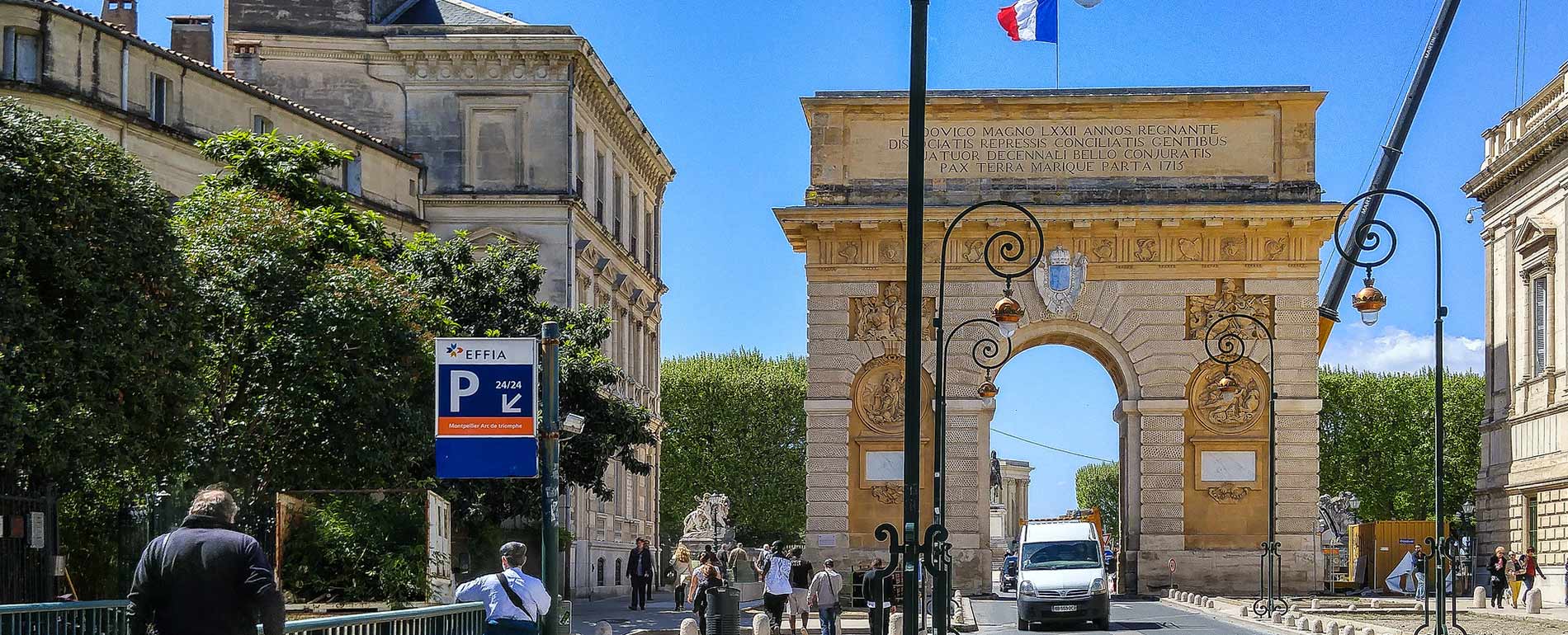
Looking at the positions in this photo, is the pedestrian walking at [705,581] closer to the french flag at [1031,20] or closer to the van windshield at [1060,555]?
the van windshield at [1060,555]

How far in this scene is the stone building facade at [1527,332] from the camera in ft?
158

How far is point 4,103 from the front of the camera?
2055cm

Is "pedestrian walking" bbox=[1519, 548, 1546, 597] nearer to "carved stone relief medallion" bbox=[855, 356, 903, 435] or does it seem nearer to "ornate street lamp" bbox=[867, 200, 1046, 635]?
"ornate street lamp" bbox=[867, 200, 1046, 635]

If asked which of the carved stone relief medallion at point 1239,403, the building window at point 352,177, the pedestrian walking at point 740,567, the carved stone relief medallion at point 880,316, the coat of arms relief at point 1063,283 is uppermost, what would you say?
the building window at point 352,177

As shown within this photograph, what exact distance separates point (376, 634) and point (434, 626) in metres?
1.05

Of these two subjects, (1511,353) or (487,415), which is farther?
(1511,353)

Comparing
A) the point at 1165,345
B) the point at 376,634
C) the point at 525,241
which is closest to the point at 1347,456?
the point at 1165,345

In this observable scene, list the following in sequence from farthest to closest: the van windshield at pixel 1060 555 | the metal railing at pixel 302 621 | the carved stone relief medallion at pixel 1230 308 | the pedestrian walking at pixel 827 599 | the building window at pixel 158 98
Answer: the carved stone relief medallion at pixel 1230 308
the building window at pixel 158 98
the van windshield at pixel 1060 555
the pedestrian walking at pixel 827 599
the metal railing at pixel 302 621

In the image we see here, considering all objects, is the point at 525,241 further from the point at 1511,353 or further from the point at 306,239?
the point at 1511,353

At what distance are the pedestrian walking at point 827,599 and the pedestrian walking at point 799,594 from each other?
37.0 inches

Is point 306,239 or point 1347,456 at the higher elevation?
point 306,239

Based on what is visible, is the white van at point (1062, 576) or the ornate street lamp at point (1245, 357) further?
the ornate street lamp at point (1245, 357)

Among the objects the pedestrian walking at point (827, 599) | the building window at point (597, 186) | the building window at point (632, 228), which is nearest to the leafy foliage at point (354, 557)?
the pedestrian walking at point (827, 599)

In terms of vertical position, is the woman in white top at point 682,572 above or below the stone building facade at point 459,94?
below
